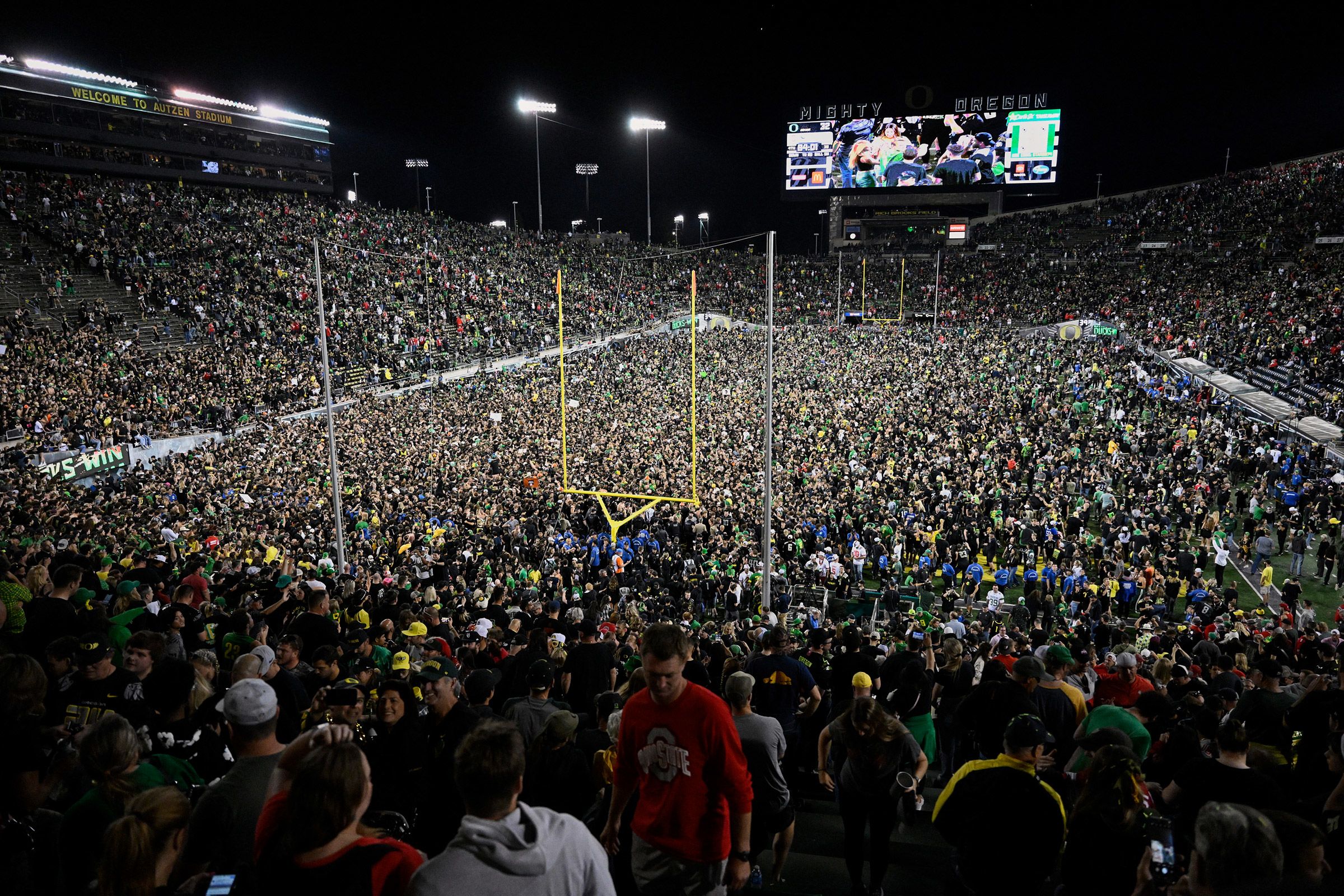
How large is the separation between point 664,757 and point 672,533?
44.4 ft

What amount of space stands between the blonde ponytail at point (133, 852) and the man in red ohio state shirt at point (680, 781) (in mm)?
1383

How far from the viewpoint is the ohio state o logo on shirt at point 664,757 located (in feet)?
8.96

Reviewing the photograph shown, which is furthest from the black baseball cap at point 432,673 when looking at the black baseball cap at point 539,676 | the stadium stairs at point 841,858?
the stadium stairs at point 841,858

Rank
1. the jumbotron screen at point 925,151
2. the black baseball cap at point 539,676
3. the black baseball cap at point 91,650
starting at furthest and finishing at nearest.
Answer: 1. the jumbotron screen at point 925,151
2. the black baseball cap at point 91,650
3. the black baseball cap at point 539,676

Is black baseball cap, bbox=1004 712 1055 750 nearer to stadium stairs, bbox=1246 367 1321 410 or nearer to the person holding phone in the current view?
the person holding phone

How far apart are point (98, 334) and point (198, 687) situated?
1018 inches

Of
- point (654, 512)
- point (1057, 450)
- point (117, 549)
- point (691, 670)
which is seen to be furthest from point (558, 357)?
point (691, 670)

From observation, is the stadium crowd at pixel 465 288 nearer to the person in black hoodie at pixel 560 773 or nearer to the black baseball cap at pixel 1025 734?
the person in black hoodie at pixel 560 773

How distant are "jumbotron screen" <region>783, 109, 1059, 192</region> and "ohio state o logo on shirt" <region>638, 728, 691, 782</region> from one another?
1917 inches

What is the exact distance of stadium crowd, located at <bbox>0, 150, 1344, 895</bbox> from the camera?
2.62 meters

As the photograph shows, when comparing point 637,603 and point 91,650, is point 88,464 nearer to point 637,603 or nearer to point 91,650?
point 637,603

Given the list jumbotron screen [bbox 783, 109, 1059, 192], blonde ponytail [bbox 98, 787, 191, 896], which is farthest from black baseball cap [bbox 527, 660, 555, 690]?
jumbotron screen [bbox 783, 109, 1059, 192]

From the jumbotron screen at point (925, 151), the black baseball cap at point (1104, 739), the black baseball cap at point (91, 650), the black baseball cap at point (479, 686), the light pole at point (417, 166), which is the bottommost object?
the black baseball cap at point (479, 686)

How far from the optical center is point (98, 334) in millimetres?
24531
